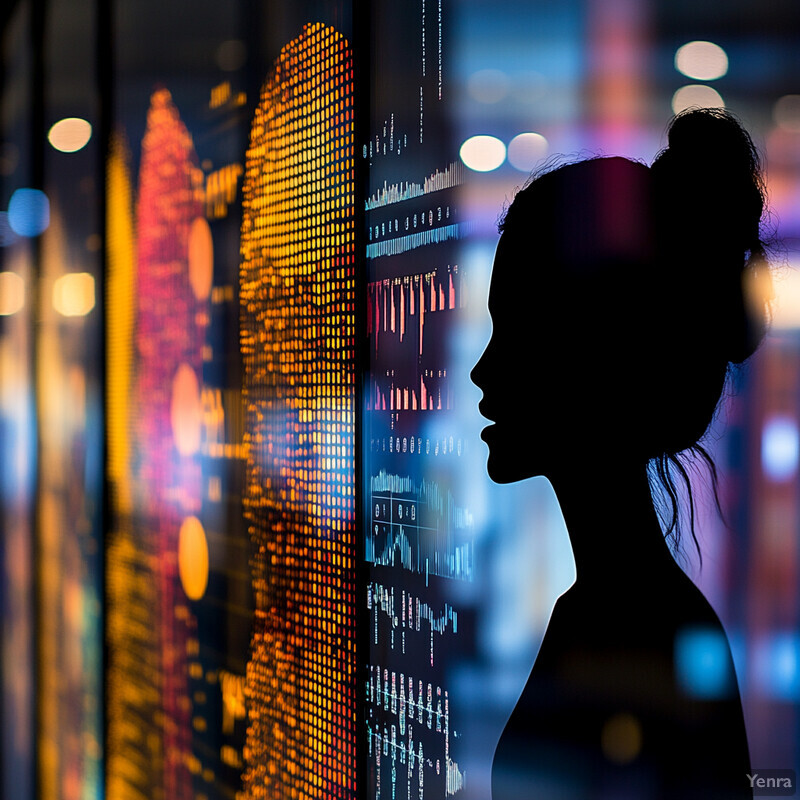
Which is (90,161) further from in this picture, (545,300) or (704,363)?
(704,363)

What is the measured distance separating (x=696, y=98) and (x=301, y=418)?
91 centimetres

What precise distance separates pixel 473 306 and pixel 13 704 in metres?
3.61

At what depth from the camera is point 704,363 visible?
3.08 ft

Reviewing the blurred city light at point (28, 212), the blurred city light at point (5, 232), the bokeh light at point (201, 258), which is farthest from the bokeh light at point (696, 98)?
the blurred city light at point (5, 232)

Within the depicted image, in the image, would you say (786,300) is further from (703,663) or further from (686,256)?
(703,663)

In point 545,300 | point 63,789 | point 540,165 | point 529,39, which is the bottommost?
point 63,789

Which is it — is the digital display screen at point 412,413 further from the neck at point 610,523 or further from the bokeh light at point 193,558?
the bokeh light at point 193,558

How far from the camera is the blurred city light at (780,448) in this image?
0.86 m

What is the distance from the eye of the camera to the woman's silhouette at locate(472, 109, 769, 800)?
0.92 meters

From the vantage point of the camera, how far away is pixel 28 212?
386cm

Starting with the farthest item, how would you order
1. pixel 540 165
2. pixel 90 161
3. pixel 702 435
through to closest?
pixel 90 161
pixel 540 165
pixel 702 435

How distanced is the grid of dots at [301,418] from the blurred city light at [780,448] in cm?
73

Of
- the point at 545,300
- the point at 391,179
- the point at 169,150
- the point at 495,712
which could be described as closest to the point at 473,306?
the point at 545,300

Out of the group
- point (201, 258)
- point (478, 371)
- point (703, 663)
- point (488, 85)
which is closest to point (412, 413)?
point (478, 371)
